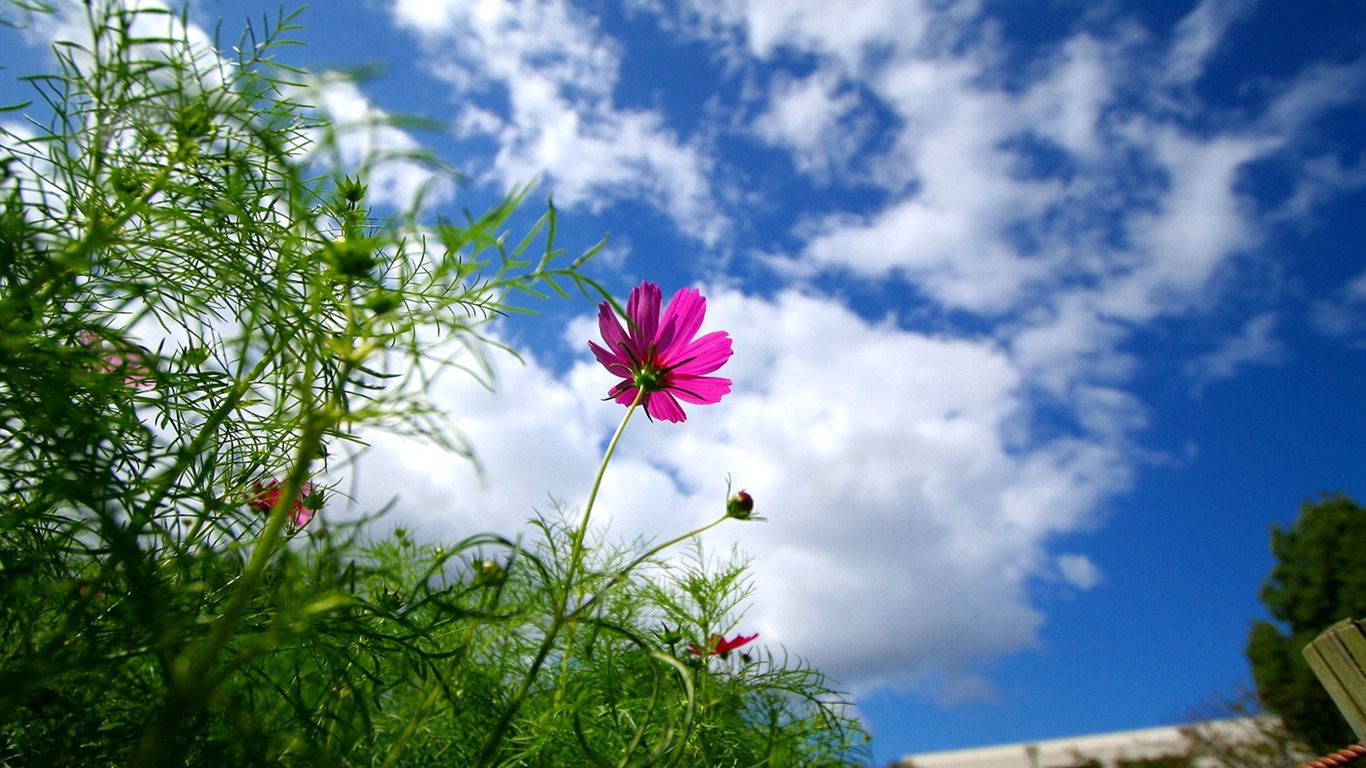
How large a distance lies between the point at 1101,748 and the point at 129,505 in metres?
17.1

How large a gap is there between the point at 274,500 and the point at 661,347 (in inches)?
12.3

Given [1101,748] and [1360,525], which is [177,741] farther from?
[1101,748]

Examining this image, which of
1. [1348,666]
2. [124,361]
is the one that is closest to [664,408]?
[124,361]

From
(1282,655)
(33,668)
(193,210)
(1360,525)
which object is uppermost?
(1360,525)

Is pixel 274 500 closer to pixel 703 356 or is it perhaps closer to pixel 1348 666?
pixel 703 356

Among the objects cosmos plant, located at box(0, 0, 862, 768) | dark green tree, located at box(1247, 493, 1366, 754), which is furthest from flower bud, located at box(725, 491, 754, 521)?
dark green tree, located at box(1247, 493, 1366, 754)

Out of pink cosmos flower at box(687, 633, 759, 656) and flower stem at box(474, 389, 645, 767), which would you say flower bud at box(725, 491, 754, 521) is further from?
pink cosmos flower at box(687, 633, 759, 656)

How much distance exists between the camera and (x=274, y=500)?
2.11ft

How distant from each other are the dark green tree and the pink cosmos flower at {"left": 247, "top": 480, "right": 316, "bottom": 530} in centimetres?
1043

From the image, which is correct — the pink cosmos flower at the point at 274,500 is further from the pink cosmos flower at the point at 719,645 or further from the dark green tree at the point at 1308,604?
the dark green tree at the point at 1308,604

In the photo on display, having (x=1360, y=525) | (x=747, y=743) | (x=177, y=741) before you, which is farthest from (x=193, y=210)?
(x=1360, y=525)

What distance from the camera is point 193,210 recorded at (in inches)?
24.9

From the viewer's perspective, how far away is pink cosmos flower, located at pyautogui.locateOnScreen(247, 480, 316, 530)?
59 centimetres

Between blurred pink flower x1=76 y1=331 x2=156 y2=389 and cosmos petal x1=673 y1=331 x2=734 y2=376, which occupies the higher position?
cosmos petal x1=673 y1=331 x2=734 y2=376
